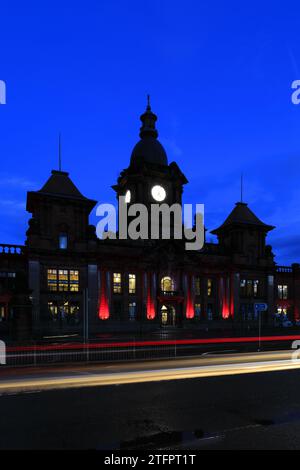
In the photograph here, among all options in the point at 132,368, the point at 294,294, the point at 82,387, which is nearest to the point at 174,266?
the point at 294,294

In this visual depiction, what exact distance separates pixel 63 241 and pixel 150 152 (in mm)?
21876

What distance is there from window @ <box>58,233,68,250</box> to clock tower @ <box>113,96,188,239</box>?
12.8 metres

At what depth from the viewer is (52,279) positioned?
47.2 m

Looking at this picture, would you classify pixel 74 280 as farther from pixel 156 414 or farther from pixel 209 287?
pixel 156 414

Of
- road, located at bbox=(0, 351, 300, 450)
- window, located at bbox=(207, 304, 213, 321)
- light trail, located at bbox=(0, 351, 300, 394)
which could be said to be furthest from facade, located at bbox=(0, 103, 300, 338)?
road, located at bbox=(0, 351, 300, 450)

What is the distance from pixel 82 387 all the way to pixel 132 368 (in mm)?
3595

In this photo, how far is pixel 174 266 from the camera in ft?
178

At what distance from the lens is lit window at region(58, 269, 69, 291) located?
47.5 meters

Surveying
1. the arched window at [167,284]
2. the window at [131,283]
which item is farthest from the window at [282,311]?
the window at [131,283]

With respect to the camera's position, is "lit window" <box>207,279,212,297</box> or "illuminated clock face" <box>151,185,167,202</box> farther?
"illuminated clock face" <box>151,185,167,202</box>

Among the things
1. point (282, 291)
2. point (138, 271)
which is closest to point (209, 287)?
point (138, 271)

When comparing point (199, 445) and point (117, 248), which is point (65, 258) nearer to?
point (117, 248)

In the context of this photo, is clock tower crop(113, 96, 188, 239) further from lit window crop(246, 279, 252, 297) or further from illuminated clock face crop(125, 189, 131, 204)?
lit window crop(246, 279, 252, 297)
